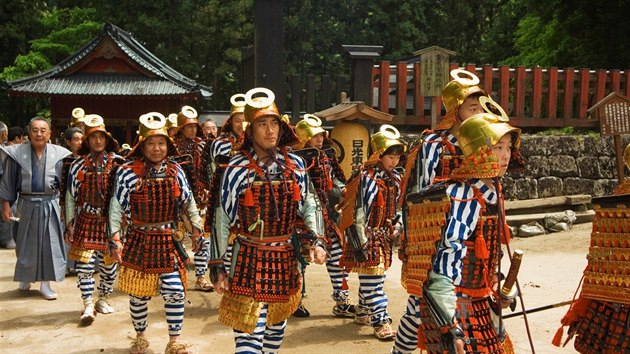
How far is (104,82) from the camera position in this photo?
23156 millimetres

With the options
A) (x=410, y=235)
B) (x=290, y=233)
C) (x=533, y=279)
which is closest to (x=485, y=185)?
(x=410, y=235)

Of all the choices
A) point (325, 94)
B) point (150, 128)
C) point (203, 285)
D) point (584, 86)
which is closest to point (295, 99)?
point (325, 94)

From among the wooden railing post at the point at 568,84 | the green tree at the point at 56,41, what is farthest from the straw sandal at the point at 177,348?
the green tree at the point at 56,41

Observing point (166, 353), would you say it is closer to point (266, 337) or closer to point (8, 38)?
point (266, 337)

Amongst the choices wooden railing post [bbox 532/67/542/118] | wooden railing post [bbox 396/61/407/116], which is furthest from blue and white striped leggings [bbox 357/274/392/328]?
wooden railing post [bbox 532/67/542/118]

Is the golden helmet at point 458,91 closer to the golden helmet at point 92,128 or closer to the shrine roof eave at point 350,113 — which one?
the golden helmet at point 92,128

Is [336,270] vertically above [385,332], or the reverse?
[336,270]

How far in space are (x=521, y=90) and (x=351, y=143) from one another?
6011mm

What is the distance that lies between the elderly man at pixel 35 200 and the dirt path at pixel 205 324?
400mm

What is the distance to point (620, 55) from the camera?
19125 millimetres

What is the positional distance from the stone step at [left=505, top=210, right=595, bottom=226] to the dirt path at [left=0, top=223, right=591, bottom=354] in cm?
309

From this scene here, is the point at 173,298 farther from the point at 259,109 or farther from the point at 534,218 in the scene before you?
the point at 534,218

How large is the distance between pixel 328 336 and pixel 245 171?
310cm

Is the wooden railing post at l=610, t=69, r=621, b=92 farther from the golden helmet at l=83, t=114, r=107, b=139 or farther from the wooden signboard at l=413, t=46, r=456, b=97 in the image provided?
the golden helmet at l=83, t=114, r=107, b=139
